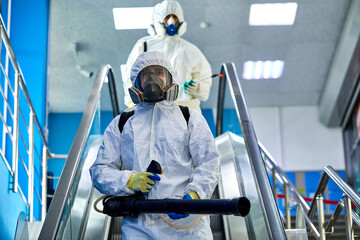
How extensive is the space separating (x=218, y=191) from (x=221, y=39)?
24.6 feet

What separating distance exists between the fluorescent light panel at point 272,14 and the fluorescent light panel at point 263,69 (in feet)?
5.05

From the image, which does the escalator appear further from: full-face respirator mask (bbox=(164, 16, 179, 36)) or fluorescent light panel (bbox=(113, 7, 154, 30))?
fluorescent light panel (bbox=(113, 7, 154, 30))

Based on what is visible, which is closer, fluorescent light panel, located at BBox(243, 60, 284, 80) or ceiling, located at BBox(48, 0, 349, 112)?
ceiling, located at BBox(48, 0, 349, 112)

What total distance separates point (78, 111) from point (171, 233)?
12381 mm

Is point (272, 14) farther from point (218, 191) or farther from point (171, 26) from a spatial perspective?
point (218, 191)

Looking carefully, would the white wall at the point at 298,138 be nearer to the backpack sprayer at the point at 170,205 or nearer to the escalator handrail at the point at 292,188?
the escalator handrail at the point at 292,188

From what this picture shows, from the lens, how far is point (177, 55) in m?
7.12

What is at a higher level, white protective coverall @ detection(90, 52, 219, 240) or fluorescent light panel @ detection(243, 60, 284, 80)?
fluorescent light panel @ detection(243, 60, 284, 80)

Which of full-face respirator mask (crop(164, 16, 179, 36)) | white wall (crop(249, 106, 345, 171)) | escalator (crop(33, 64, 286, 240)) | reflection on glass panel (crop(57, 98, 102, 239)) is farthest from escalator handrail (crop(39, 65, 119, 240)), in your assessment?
white wall (crop(249, 106, 345, 171))

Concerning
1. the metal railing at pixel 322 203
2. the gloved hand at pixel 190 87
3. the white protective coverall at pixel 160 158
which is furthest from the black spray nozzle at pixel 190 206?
the gloved hand at pixel 190 87

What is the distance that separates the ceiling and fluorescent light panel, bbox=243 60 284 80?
0.14 metres

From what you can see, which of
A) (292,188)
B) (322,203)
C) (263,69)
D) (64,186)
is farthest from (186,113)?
(263,69)

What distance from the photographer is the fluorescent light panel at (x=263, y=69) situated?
13.4m

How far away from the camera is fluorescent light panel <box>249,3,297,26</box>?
38.0 ft
